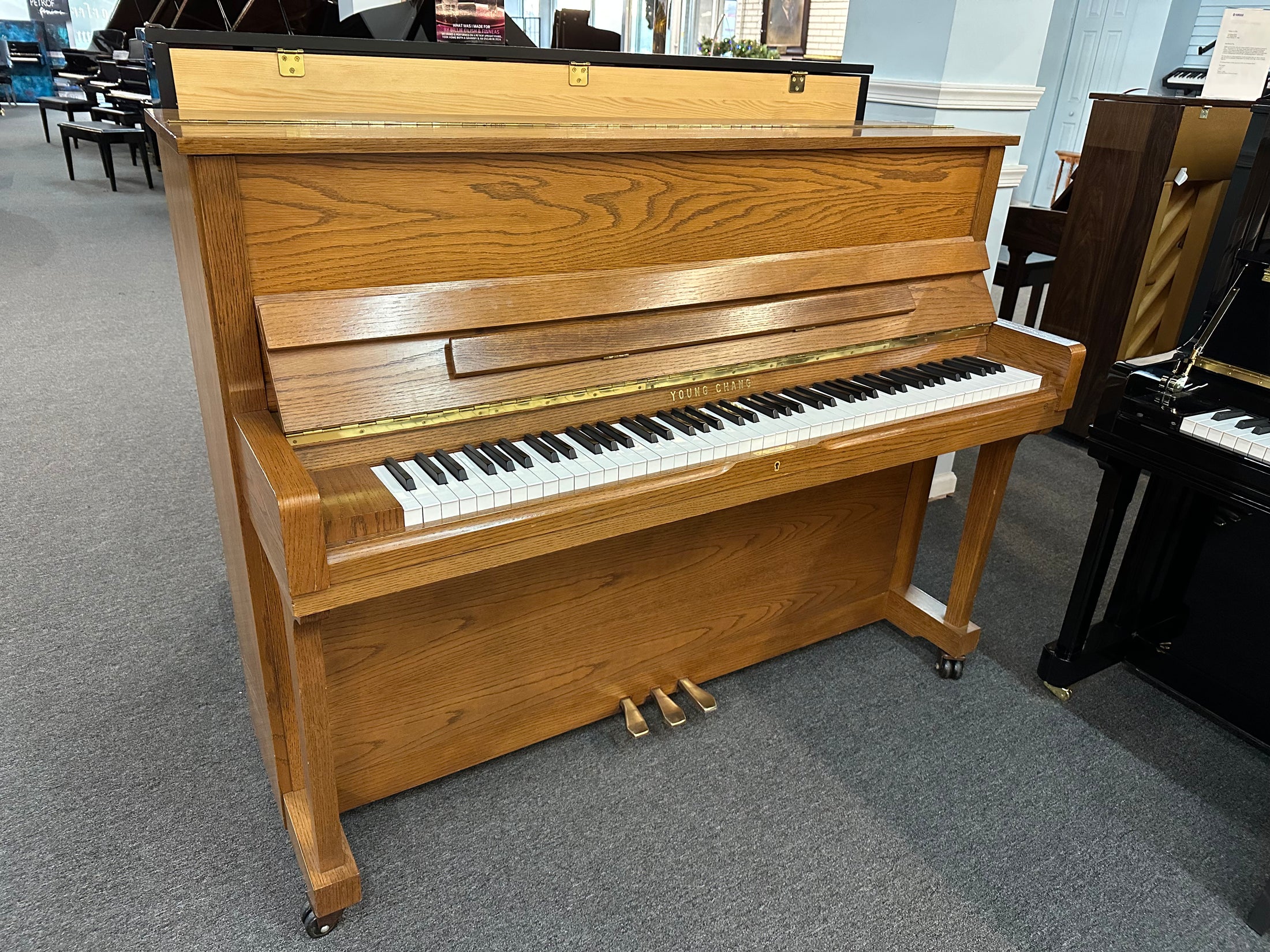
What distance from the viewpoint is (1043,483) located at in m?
3.16

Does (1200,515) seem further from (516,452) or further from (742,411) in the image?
(516,452)

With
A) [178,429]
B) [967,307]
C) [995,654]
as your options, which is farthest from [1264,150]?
[178,429]

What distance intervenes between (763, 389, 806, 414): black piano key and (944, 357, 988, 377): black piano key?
1.47 feet

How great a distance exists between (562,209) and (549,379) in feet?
0.88

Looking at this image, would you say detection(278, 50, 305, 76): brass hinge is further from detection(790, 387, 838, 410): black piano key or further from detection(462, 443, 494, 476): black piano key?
detection(790, 387, 838, 410): black piano key

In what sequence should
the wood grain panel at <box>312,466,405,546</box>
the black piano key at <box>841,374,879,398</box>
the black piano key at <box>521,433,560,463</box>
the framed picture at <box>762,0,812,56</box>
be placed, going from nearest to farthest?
the wood grain panel at <box>312,466,405,546</box> → the black piano key at <box>521,433,560,463</box> → the black piano key at <box>841,374,879,398</box> → the framed picture at <box>762,0,812,56</box>

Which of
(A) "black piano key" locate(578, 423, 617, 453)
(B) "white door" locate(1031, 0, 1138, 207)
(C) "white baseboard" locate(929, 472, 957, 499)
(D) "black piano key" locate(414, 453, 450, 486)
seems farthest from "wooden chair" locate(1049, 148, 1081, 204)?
(D) "black piano key" locate(414, 453, 450, 486)

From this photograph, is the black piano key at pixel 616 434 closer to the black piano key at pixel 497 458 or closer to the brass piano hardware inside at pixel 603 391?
the brass piano hardware inside at pixel 603 391

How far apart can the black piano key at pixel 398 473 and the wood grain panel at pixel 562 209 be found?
0.26 meters

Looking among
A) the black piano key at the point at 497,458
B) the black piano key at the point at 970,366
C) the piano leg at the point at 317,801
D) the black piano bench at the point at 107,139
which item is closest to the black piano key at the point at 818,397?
the black piano key at the point at 970,366

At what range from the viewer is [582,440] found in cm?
137

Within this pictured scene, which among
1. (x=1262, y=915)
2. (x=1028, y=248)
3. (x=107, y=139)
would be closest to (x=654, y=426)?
(x=1262, y=915)

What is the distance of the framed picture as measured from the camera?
904 centimetres

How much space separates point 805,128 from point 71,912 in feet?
6.28
